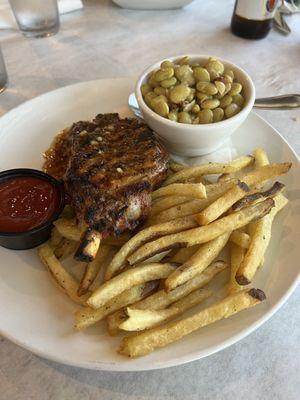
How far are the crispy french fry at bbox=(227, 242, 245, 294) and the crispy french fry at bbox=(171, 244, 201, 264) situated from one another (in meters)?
0.16

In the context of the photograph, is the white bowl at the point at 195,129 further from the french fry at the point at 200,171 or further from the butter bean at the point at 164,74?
the french fry at the point at 200,171

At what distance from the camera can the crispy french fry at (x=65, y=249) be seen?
1.71 meters

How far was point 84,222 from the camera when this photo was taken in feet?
5.28

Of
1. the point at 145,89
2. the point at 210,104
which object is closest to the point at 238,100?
the point at 210,104

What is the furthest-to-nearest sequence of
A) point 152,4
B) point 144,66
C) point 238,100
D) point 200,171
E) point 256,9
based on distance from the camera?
1. point 152,4
2. point 144,66
3. point 256,9
4. point 238,100
5. point 200,171

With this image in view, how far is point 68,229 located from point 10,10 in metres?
2.66

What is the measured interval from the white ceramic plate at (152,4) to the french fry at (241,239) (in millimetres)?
2733

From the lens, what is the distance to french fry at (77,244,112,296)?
152 centimetres

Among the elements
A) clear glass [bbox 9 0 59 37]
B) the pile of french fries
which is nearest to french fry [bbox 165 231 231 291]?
the pile of french fries

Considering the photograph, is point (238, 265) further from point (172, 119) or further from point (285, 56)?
point (285, 56)

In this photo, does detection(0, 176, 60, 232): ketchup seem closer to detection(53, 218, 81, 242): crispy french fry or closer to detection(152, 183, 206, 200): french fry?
detection(53, 218, 81, 242): crispy french fry

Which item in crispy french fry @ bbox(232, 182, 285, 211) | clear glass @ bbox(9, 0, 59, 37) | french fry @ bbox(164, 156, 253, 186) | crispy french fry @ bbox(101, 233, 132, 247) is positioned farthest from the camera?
clear glass @ bbox(9, 0, 59, 37)

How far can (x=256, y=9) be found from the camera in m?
3.01

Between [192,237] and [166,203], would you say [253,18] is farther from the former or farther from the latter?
[192,237]
